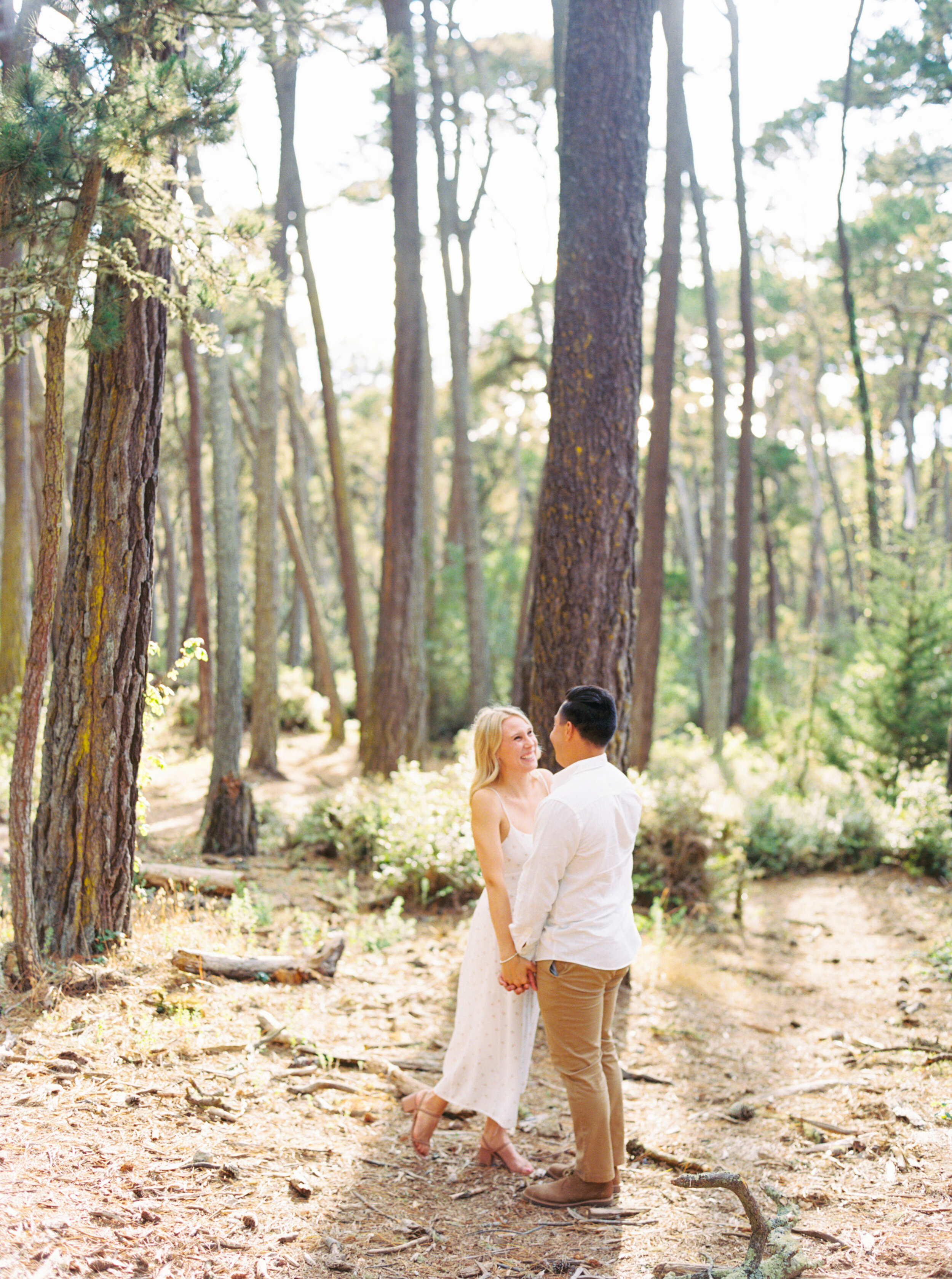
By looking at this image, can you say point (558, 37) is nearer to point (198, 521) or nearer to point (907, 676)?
point (198, 521)

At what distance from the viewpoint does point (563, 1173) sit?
4129 millimetres

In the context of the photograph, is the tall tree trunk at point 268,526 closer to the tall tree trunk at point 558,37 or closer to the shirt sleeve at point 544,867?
the tall tree trunk at point 558,37

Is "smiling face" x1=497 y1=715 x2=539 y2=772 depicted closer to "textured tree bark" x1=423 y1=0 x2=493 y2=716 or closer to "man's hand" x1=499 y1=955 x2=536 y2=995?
"man's hand" x1=499 y1=955 x2=536 y2=995

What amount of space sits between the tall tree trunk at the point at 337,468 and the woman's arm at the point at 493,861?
10715 mm

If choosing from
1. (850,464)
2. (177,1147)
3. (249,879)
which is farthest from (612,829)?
(850,464)

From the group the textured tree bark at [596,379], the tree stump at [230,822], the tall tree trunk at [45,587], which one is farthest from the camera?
the tree stump at [230,822]

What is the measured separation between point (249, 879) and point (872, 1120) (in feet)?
16.7

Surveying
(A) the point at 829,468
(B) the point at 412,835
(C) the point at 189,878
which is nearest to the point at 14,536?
(C) the point at 189,878

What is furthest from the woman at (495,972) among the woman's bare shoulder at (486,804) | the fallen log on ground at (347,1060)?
the fallen log on ground at (347,1060)

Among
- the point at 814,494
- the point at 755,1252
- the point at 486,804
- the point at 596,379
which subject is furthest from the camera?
the point at 814,494

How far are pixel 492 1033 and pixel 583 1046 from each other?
0.51 m

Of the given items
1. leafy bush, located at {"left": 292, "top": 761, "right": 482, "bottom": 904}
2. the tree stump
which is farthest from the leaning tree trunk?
the tree stump

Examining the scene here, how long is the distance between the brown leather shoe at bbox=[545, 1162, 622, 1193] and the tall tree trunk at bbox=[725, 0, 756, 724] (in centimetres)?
1449

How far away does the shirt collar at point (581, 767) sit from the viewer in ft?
11.9
